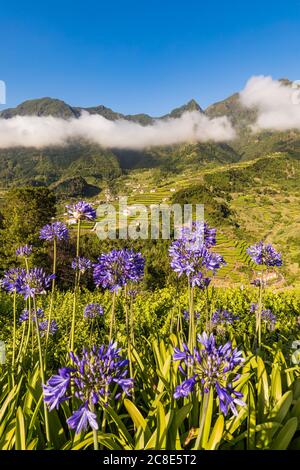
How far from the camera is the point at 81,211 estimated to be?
3750mm

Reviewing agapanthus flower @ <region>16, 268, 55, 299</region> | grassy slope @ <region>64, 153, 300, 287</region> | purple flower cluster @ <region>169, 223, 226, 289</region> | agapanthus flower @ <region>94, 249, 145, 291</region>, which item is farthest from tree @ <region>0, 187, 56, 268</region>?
purple flower cluster @ <region>169, 223, 226, 289</region>

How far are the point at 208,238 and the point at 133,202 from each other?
117795mm

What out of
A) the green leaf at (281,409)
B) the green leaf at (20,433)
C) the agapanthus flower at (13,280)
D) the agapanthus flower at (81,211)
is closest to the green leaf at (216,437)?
the green leaf at (281,409)

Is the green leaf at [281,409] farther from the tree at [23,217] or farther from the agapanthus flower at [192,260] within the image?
the tree at [23,217]

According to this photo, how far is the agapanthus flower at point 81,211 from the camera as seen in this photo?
3.73 meters

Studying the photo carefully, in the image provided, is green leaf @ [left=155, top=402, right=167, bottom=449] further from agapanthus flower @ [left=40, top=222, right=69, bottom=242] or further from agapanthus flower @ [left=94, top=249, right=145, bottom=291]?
agapanthus flower @ [left=40, top=222, right=69, bottom=242]

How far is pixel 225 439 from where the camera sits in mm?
2670

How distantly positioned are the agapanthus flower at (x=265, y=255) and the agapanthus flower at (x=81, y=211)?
238 centimetres

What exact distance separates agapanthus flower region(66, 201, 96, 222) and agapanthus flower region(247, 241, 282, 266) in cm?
238

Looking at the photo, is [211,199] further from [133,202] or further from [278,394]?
[278,394]

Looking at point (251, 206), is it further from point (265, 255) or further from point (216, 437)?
point (216, 437)

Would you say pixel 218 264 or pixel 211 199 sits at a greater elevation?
pixel 211 199

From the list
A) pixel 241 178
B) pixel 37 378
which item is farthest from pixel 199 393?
pixel 241 178
